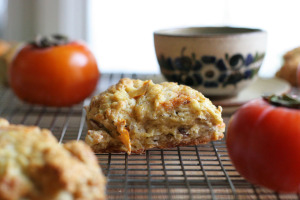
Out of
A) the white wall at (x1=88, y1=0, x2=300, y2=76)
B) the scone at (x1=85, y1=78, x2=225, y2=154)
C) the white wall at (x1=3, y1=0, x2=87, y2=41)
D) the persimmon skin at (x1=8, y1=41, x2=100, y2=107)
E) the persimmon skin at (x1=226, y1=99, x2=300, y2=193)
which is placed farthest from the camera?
the white wall at (x1=88, y1=0, x2=300, y2=76)

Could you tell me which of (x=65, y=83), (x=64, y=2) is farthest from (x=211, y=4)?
(x=65, y=83)

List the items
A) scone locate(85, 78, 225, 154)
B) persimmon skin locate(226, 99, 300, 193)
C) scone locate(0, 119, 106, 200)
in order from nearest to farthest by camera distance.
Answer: scone locate(0, 119, 106, 200)
persimmon skin locate(226, 99, 300, 193)
scone locate(85, 78, 225, 154)

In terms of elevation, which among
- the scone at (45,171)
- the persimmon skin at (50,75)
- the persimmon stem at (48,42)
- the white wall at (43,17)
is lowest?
the white wall at (43,17)

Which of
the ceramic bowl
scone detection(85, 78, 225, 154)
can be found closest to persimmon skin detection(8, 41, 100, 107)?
the ceramic bowl

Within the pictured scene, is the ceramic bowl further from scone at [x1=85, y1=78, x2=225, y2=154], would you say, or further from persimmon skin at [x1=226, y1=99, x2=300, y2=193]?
persimmon skin at [x1=226, y1=99, x2=300, y2=193]

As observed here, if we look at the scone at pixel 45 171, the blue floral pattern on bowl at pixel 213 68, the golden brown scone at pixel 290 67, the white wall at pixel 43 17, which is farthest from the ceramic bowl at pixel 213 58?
the white wall at pixel 43 17

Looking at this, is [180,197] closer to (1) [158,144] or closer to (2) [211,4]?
(1) [158,144]

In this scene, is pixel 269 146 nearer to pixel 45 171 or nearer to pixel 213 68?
pixel 45 171

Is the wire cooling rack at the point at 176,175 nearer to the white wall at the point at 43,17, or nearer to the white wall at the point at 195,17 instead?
the white wall at the point at 43,17
